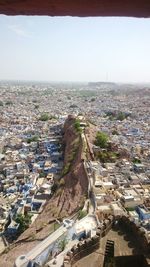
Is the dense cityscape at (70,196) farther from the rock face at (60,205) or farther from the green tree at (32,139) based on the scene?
the green tree at (32,139)

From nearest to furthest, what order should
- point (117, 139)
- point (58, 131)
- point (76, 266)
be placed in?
1. point (76, 266)
2. point (117, 139)
3. point (58, 131)

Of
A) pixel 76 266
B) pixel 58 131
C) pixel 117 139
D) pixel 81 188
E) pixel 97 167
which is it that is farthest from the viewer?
pixel 58 131

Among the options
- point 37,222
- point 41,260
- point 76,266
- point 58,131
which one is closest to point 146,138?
point 58,131

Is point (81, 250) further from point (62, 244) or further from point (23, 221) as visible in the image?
point (23, 221)

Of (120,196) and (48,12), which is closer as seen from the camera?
(48,12)

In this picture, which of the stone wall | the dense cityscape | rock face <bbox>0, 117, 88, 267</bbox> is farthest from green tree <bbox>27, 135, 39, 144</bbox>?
the stone wall

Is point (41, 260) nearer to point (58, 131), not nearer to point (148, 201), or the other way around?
point (148, 201)

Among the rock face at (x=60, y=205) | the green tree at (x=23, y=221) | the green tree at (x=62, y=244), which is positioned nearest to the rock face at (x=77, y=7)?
the green tree at (x=62, y=244)
